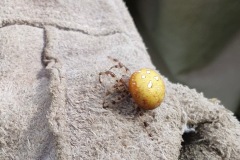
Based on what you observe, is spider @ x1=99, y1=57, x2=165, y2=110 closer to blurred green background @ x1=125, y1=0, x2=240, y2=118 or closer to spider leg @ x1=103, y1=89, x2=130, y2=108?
spider leg @ x1=103, y1=89, x2=130, y2=108

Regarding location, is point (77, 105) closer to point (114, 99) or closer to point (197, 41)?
point (114, 99)

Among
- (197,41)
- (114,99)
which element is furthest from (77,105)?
(197,41)

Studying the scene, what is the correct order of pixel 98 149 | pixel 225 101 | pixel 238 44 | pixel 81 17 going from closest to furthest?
pixel 98 149 < pixel 81 17 < pixel 238 44 < pixel 225 101

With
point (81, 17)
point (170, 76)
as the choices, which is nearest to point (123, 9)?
point (81, 17)

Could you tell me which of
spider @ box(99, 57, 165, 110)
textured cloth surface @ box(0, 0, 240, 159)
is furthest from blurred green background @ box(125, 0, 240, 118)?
spider @ box(99, 57, 165, 110)

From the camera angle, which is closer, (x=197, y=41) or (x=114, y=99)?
(x=114, y=99)

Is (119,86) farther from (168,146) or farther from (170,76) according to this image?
(170,76)

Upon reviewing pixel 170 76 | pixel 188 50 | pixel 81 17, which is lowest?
pixel 170 76

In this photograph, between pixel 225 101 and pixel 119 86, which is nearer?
pixel 119 86
